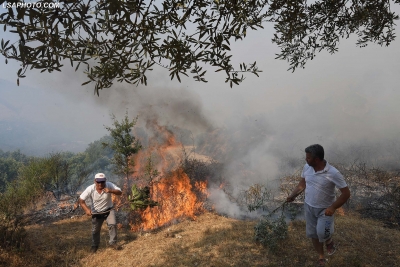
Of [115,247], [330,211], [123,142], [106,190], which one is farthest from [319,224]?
[123,142]

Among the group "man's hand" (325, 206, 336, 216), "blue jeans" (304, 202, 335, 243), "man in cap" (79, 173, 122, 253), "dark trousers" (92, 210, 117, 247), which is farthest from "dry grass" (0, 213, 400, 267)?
"man's hand" (325, 206, 336, 216)

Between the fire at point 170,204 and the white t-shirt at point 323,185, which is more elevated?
the white t-shirt at point 323,185

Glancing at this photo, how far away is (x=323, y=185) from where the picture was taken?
3.60 m

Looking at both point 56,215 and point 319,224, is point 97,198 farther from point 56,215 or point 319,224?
point 56,215

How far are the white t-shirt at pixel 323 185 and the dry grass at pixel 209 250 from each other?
1.48 m

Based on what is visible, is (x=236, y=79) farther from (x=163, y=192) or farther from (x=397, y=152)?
(x=397, y=152)

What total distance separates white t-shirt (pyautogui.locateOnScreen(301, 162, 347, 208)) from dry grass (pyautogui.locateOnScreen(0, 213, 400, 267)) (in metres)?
1.48

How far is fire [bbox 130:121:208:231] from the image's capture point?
825cm

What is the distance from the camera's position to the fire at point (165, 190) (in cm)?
825

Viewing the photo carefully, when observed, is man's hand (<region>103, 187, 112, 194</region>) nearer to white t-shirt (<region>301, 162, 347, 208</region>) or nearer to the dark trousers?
the dark trousers

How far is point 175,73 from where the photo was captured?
2.45 m

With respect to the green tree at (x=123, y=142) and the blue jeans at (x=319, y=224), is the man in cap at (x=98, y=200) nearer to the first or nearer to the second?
the blue jeans at (x=319, y=224)

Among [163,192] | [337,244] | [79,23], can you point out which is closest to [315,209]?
[337,244]

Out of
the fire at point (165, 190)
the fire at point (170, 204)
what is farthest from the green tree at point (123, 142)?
the fire at point (170, 204)
